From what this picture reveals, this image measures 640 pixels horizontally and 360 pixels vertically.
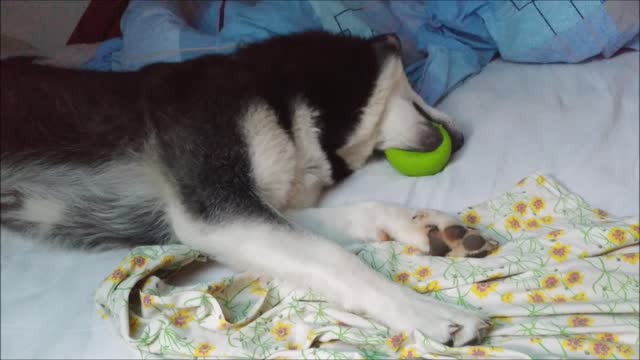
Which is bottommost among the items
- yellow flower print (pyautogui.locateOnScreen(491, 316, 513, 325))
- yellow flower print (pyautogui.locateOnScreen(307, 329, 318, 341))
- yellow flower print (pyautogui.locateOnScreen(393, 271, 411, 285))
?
yellow flower print (pyautogui.locateOnScreen(491, 316, 513, 325))

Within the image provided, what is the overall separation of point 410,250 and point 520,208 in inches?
Result: 12.6

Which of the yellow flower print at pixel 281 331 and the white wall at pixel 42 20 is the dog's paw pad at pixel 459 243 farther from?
the white wall at pixel 42 20

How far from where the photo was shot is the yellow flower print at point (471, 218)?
5.35 feet

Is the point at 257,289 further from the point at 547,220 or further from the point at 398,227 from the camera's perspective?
the point at 547,220

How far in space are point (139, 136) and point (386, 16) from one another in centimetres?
117

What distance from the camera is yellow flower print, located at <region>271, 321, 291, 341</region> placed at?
1.35 m

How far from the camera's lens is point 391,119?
1871 millimetres

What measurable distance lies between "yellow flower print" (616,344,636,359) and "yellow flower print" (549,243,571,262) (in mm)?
258

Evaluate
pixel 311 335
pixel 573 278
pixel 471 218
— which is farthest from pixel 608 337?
pixel 311 335

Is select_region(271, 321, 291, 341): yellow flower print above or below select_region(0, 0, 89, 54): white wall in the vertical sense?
below

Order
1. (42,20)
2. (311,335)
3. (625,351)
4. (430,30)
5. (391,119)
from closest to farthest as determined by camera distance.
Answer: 1. (625,351)
2. (311,335)
3. (391,119)
4. (42,20)
5. (430,30)

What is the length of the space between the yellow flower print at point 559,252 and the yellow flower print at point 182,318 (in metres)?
0.83

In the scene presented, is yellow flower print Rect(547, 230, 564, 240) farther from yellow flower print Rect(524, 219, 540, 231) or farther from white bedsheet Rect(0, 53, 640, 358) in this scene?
white bedsheet Rect(0, 53, 640, 358)

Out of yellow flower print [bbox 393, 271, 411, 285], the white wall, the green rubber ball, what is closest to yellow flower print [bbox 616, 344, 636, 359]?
yellow flower print [bbox 393, 271, 411, 285]
